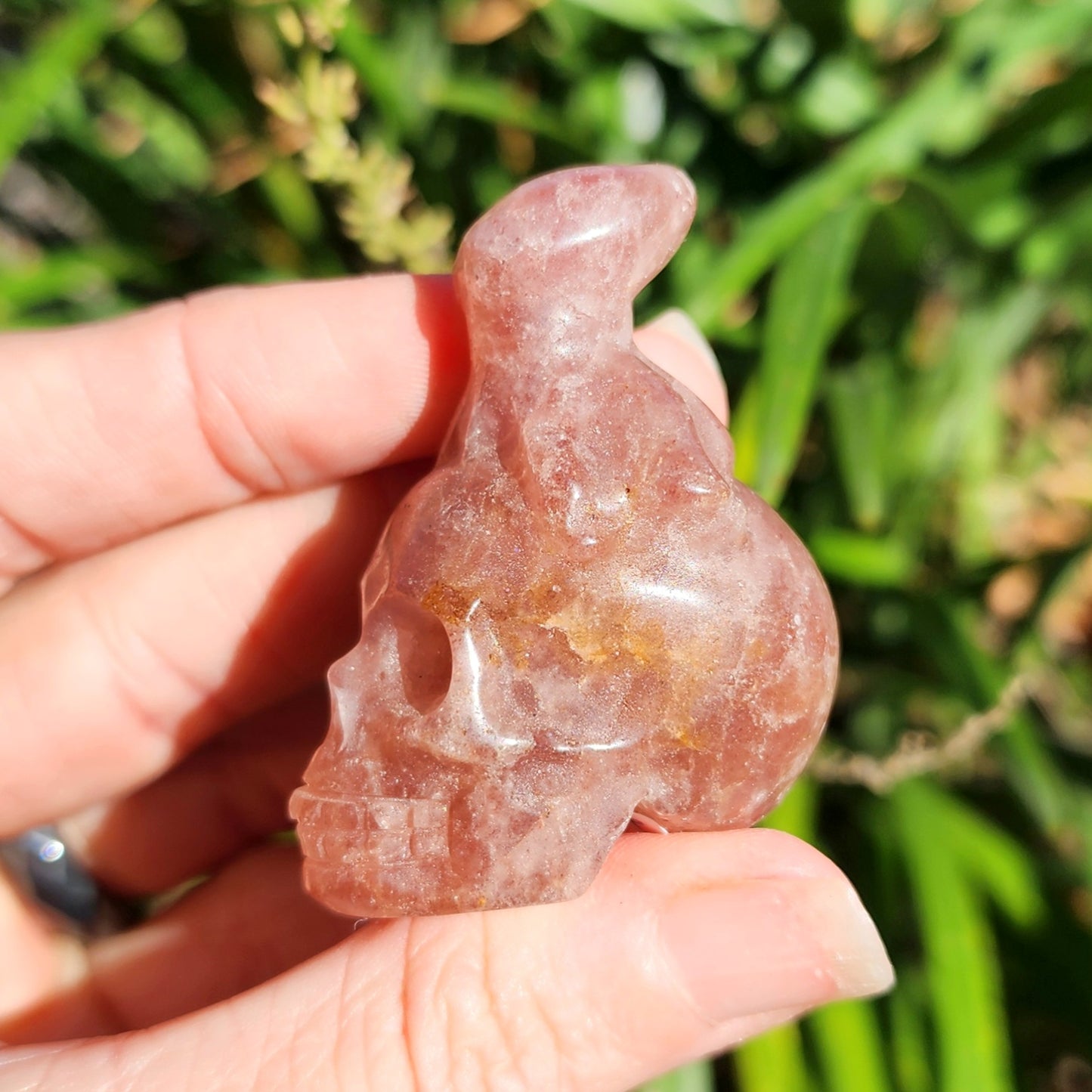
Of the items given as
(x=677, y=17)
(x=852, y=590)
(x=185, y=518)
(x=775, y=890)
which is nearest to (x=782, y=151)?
(x=677, y=17)

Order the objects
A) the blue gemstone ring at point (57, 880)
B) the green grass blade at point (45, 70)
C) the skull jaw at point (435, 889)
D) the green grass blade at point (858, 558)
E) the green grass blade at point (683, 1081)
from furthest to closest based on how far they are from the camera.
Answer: the green grass blade at point (858, 558) < the green grass blade at point (45, 70) < the blue gemstone ring at point (57, 880) < the green grass blade at point (683, 1081) < the skull jaw at point (435, 889)

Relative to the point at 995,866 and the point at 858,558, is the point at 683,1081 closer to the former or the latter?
the point at 995,866

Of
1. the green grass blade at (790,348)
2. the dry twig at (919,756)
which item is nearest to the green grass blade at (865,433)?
the green grass blade at (790,348)

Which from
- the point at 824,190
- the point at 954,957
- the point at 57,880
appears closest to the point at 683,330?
the point at 824,190

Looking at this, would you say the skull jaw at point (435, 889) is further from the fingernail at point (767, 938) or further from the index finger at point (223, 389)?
the index finger at point (223, 389)

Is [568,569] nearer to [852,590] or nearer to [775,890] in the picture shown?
[775,890]

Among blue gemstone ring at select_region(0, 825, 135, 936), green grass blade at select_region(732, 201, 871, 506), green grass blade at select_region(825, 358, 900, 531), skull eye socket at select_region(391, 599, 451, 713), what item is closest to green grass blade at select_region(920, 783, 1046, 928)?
green grass blade at select_region(825, 358, 900, 531)
